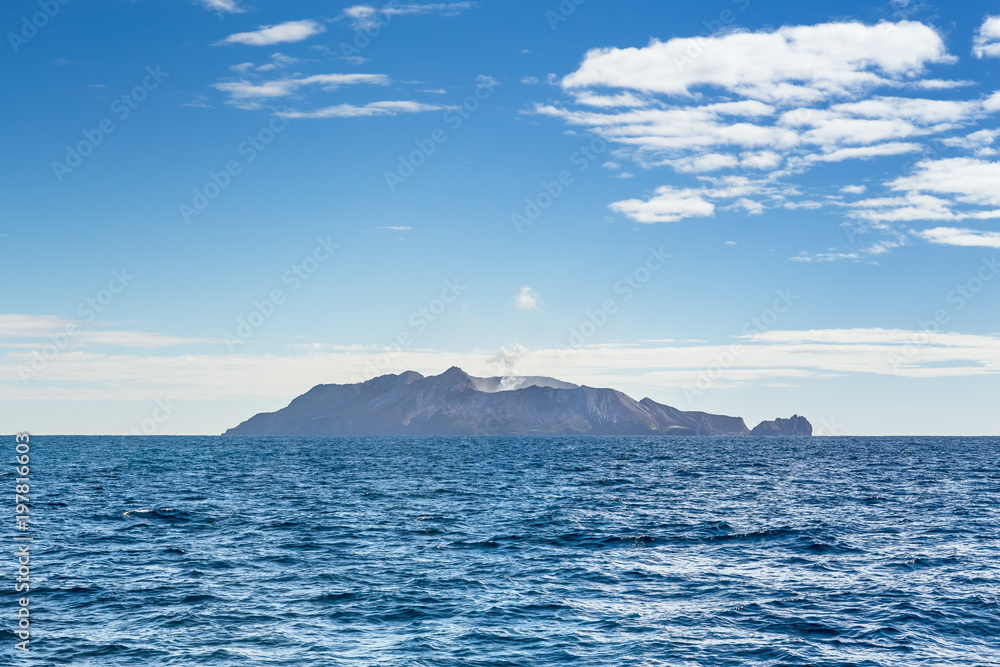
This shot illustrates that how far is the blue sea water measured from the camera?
22344mm

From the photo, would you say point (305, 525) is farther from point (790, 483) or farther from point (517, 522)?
point (790, 483)

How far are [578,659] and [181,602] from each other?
1491 cm

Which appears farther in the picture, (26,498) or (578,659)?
(26,498)

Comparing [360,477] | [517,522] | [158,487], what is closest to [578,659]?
[517,522]

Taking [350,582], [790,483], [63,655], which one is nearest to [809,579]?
[350,582]

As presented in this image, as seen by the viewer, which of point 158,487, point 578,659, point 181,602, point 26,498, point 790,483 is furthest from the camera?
point 790,483

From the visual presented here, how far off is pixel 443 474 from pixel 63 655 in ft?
235

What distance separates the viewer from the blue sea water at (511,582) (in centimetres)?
2234

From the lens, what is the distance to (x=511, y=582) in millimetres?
30312

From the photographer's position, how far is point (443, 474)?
303ft

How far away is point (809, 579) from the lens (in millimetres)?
30828

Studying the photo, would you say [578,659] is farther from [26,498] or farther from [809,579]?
[26,498]

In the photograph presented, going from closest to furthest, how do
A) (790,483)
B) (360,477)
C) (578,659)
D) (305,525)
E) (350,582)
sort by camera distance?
(578,659)
(350,582)
(305,525)
(790,483)
(360,477)

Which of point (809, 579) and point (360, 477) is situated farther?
point (360, 477)
